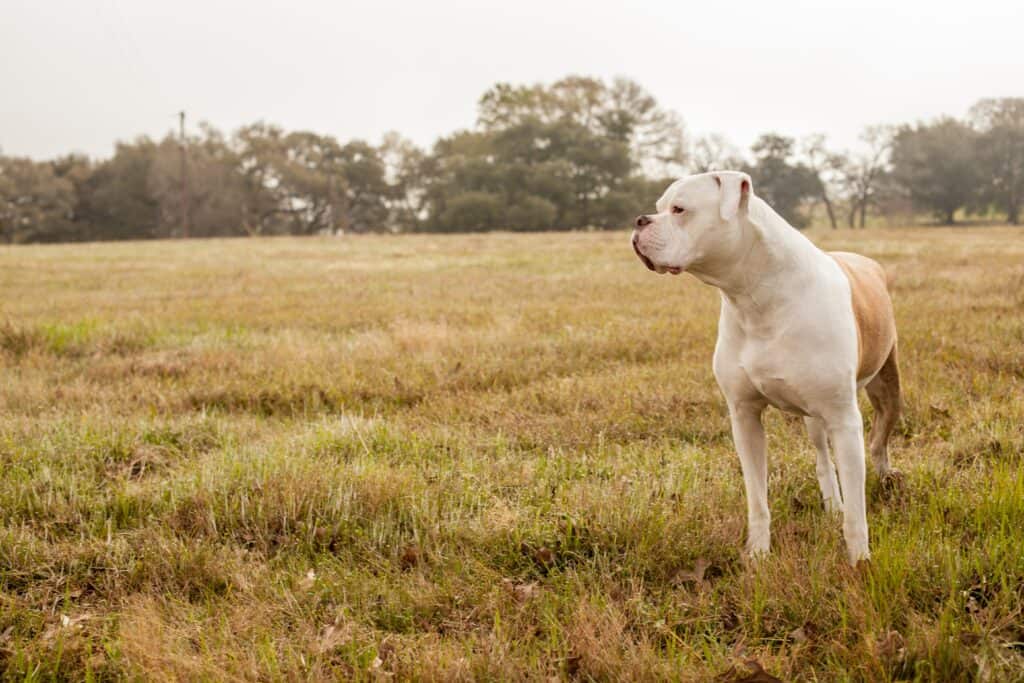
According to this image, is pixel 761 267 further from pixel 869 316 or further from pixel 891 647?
pixel 891 647

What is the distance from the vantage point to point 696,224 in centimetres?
348

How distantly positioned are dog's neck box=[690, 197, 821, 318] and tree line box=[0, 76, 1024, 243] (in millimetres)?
53496

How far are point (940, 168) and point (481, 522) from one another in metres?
64.5

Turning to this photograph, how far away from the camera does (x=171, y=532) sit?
3957mm

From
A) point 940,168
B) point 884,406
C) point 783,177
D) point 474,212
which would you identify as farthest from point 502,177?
point 884,406

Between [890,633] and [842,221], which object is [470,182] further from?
[890,633]

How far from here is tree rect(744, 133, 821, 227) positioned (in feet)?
209

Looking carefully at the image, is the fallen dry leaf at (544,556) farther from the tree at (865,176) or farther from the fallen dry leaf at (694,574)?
the tree at (865,176)

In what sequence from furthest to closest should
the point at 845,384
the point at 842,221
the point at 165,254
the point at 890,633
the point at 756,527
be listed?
1. the point at 842,221
2. the point at 165,254
3. the point at 756,527
4. the point at 845,384
5. the point at 890,633

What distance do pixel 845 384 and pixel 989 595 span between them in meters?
0.98

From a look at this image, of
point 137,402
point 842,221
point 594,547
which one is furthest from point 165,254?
point 842,221

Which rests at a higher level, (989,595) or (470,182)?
(470,182)

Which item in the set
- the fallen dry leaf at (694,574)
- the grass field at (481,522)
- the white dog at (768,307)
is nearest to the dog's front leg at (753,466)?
the white dog at (768,307)

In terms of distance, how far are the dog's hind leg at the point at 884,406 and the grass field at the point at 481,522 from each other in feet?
0.51
